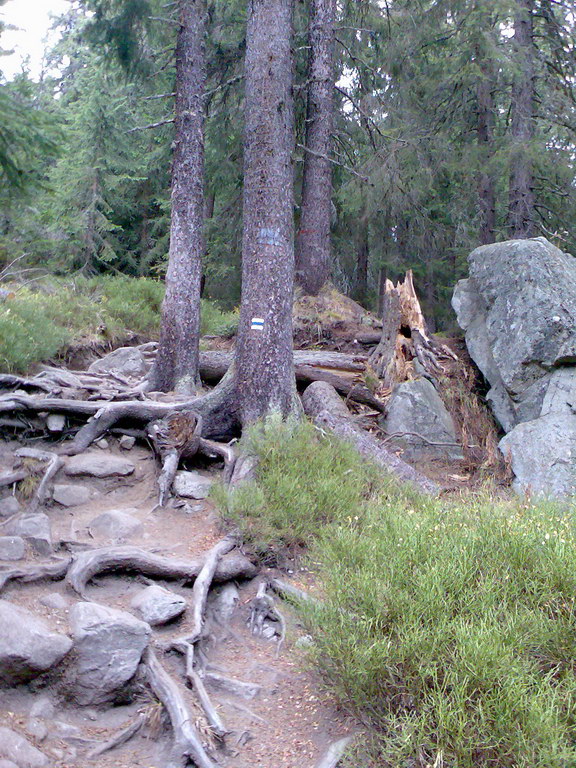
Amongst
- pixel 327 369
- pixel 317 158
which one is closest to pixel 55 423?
pixel 327 369

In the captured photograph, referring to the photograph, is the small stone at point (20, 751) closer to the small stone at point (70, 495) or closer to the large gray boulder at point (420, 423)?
the small stone at point (70, 495)

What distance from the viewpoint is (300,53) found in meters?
14.2

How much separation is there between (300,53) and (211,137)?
2.51 meters

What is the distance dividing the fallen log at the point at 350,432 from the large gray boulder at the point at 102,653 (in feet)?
11.7

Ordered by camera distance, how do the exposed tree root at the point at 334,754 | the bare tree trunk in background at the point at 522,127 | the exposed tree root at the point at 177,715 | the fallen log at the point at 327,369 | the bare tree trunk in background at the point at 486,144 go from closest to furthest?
1. the exposed tree root at the point at 334,754
2. the exposed tree root at the point at 177,715
3. the fallen log at the point at 327,369
4. the bare tree trunk in background at the point at 522,127
5. the bare tree trunk in background at the point at 486,144

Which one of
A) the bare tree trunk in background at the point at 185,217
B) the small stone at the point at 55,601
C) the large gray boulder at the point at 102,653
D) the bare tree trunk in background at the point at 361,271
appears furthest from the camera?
the bare tree trunk in background at the point at 361,271

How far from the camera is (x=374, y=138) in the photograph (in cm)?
1585

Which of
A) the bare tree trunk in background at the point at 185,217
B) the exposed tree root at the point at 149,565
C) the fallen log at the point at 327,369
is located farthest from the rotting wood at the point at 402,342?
the exposed tree root at the point at 149,565

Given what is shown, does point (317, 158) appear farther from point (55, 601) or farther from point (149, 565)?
point (55, 601)

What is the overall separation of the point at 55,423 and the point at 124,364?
3.91m

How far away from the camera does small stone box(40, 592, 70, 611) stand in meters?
5.12

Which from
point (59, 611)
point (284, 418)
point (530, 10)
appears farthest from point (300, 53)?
point (59, 611)

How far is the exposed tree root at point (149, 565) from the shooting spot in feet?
18.6

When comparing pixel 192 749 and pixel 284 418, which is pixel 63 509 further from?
pixel 192 749
